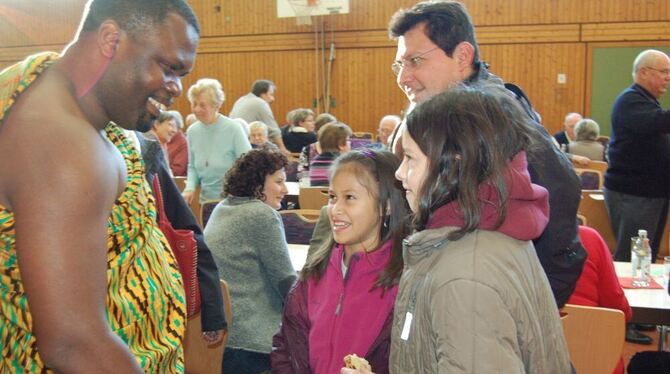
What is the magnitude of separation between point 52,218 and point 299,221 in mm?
3390

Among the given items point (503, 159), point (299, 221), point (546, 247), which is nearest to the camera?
point (503, 159)

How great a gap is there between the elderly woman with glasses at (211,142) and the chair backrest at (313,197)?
24.3 inches

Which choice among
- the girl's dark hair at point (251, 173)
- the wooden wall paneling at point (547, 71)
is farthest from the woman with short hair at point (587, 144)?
the girl's dark hair at point (251, 173)

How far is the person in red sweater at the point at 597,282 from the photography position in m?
2.93

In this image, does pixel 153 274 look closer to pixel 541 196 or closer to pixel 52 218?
pixel 52 218

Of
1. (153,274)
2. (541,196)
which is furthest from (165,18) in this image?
(541,196)

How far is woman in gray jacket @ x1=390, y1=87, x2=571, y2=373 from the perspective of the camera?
1.28 meters

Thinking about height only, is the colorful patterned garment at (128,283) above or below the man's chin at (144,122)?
below

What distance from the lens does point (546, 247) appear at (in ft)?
6.28

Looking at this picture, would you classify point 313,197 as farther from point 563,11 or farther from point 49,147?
point 563,11

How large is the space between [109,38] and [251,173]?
2.08 metres

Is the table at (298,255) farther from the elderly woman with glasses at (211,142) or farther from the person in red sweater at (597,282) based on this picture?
the elderly woman with glasses at (211,142)

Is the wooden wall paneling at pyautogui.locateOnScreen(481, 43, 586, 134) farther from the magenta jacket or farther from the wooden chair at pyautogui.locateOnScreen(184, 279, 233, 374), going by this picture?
the magenta jacket

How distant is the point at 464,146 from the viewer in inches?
54.0
